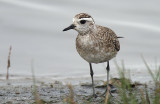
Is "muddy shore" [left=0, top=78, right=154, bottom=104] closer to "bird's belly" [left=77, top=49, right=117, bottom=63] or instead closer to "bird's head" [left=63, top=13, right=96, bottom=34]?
"bird's belly" [left=77, top=49, right=117, bottom=63]

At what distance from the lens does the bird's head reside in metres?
8.34

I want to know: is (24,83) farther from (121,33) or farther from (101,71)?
(121,33)

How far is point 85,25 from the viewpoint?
Answer: 8.47m

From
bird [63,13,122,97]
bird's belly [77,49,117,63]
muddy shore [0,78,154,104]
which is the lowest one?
muddy shore [0,78,154,104]

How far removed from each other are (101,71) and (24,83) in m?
3.10

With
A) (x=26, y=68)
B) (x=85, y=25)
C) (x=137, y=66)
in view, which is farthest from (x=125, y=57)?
(x=85, y=25)

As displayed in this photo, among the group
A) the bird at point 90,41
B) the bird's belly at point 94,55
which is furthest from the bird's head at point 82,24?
the bird's belly at point 94,55

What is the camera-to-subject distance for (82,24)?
8.43 m

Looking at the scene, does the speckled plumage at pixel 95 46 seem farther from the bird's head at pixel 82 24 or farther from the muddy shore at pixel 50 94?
the muddy shore at pixel 50 94

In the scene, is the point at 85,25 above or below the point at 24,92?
above

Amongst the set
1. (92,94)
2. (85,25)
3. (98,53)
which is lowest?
(92,94)

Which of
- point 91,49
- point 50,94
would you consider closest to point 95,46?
point 91,49

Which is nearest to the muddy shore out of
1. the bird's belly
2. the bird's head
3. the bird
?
the bird

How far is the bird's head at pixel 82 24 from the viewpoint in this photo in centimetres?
834
